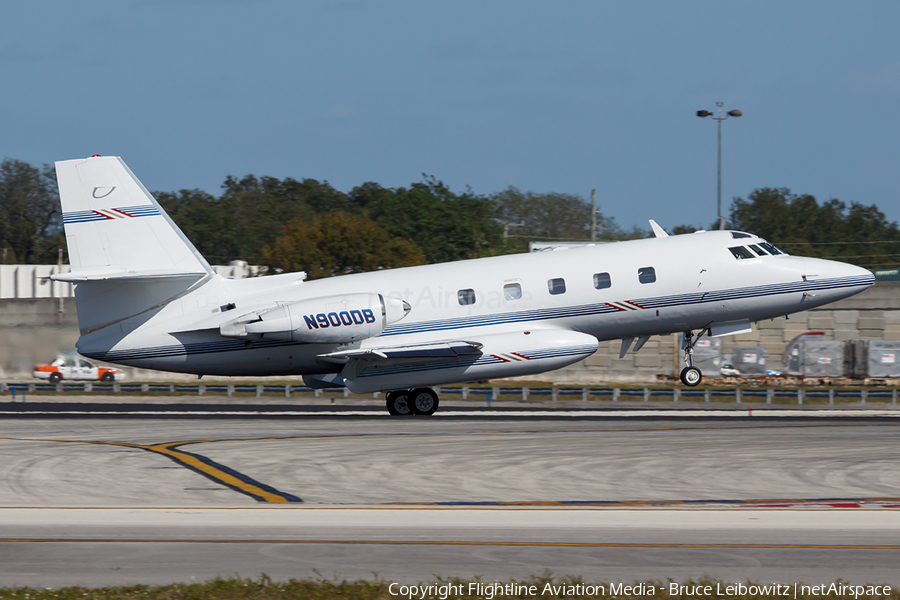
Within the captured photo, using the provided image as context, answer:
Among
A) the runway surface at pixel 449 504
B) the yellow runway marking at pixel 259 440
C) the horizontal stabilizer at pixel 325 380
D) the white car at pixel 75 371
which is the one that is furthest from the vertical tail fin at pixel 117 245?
the white car at pixel 75 371

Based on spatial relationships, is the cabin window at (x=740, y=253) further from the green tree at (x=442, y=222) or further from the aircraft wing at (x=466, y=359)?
the green tree at (x=442, y=222)

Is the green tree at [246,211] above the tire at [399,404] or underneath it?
above

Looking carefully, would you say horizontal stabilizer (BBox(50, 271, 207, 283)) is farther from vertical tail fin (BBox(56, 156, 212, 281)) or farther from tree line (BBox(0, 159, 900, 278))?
tree line (BBox(0, 159, 900, 278))

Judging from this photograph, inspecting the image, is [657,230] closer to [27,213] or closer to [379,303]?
[379,303]

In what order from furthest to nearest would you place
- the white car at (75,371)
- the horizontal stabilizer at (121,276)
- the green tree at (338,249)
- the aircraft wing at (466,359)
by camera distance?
the green tree at (338,249) → the white car at (75,371) → the aircraft wing at (466,359) → the horizontal stabilizer at (121,276)

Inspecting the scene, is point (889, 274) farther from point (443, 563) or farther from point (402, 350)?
point (443, 563)

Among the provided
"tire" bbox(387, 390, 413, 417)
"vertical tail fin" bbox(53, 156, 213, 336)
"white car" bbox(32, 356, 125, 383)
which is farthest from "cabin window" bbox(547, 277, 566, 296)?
"white car" bbox(32, 356, 125, 383)

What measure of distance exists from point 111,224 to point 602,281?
13.0m

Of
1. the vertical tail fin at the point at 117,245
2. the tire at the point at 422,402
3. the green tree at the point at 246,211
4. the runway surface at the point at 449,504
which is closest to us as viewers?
the runway surface at the point at 449,504

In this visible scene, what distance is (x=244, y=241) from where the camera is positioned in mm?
101875

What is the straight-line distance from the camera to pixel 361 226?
70.9 metres

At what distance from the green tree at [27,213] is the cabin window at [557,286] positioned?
3104 inches

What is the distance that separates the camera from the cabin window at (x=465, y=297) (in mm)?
25531

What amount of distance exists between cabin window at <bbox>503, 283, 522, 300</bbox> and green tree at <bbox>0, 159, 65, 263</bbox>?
257ft
